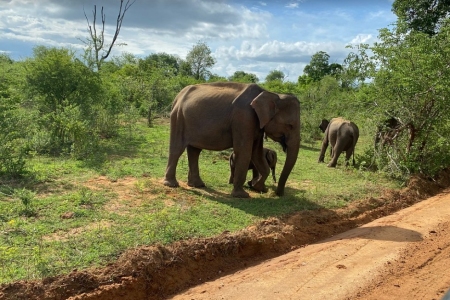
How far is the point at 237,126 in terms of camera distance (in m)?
8.62

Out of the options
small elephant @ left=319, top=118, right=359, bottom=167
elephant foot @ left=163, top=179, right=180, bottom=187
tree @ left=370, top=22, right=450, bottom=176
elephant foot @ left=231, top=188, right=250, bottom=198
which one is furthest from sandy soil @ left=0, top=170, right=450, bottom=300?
small elephant @ left=319, top=118, right=359, bottom=167

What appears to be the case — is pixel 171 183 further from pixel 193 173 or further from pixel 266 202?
pixel 266 202

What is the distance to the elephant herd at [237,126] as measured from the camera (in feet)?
28.2

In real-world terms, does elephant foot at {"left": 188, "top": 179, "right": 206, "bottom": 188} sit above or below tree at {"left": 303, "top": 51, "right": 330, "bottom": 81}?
below

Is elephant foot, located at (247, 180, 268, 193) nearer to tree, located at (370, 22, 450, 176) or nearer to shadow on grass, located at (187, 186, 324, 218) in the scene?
shadow on grass, located at (187, 186, 324, 218)

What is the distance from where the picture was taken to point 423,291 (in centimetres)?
510

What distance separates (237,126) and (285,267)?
356cm

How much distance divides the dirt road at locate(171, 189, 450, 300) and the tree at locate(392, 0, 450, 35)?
15401mm

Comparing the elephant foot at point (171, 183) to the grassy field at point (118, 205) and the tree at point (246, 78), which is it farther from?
the tree at point (246, 78)

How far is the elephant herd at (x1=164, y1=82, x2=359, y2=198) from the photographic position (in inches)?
339

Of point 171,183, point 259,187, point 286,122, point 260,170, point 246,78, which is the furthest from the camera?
point 246,78

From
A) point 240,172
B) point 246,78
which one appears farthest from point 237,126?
point 246,78

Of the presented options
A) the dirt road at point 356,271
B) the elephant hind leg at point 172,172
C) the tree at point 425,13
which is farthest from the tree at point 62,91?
the tree at point 425,13

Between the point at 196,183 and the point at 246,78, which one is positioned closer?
the point at 196,183
